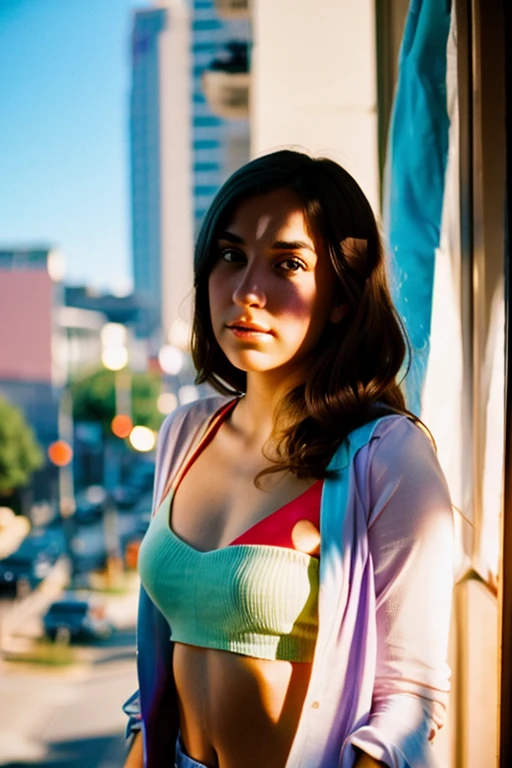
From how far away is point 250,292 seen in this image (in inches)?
32.2

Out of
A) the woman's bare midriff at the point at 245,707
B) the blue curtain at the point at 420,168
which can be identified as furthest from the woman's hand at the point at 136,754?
the blue curtain at the point at 420,168

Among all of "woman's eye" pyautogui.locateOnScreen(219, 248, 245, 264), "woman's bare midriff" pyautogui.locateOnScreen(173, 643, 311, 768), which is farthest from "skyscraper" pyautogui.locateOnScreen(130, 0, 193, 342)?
"woman's bare midriff" pyautogui.locateOnScreen(173, 643, 311, 768)

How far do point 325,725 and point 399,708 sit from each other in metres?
0.08

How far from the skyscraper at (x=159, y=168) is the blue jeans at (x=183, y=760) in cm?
1317

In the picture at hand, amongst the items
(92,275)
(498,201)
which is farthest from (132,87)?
(498,201)

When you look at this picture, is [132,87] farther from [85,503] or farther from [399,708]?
[399,708]

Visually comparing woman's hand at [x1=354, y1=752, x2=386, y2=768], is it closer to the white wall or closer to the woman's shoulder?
the woman's shoulder

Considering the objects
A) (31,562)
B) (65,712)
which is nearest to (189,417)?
(65,712)

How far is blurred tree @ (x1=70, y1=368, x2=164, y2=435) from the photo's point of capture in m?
15.6

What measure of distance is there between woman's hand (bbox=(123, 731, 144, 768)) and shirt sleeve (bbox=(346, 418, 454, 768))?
0.34 m

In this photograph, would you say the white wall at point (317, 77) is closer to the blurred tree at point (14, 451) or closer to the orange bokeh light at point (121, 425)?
the blurred tree at point (14, 451)

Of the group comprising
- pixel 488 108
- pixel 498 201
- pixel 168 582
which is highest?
pixel 488 108

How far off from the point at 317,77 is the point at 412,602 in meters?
1.89

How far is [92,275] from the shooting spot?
17.9 metres
